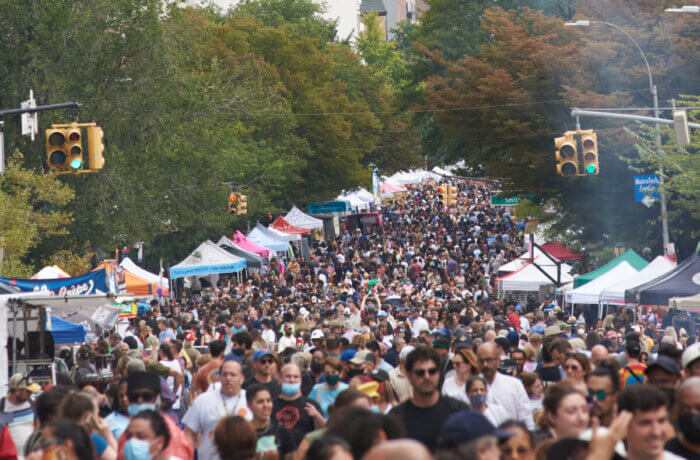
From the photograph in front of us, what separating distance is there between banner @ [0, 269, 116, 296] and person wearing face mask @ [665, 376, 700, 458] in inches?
500

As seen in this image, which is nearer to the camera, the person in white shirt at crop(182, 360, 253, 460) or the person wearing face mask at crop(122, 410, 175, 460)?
the person wearing face mask at crop(122, 410, 175, 460)

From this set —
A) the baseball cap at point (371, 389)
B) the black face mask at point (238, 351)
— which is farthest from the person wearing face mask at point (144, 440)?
the black face mask at point (238, 351)

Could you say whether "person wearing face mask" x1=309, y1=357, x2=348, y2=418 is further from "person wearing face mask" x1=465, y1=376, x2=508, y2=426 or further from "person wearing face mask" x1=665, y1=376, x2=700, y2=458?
"person wearing face mask" x1=665, y1=376, x2=700, y2=458

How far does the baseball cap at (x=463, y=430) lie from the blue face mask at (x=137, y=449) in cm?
241

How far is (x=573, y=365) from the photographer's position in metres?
9.30

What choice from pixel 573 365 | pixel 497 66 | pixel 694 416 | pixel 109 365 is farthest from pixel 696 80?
pixel 694 416

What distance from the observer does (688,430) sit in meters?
5.56

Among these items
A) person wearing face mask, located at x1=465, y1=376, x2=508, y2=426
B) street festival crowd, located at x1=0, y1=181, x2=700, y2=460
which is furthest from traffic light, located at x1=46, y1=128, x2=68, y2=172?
person wearing face mask, located at x1=465, y1=376, x2=508, y2=426

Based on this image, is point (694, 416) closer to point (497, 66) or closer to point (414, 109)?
point (497, 66)

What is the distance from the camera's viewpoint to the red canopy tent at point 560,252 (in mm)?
42503

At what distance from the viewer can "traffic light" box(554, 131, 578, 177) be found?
20.8 metres

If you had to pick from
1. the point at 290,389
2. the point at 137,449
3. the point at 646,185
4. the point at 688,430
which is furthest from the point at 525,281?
the point at 688,430

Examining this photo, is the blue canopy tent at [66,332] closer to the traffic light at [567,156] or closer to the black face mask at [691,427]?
the traffic light at [567,156]

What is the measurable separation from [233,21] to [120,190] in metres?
29.8
